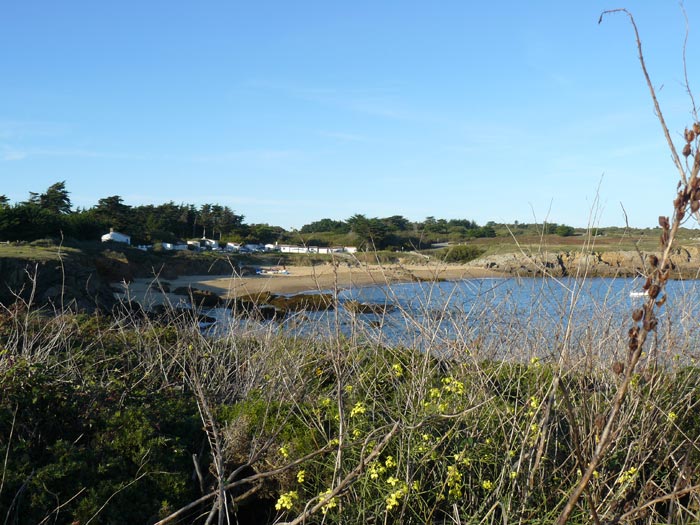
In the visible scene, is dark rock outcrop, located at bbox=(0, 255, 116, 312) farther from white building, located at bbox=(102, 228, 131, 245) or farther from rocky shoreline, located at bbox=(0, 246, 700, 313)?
white building, located at bbox=(102, 228, 131, 245)

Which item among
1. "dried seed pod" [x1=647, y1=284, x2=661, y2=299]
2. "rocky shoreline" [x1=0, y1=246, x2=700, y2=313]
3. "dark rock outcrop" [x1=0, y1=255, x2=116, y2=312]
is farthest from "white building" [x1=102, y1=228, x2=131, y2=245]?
"dried seed pod" [x1=647, y1=284, x2=661, y2=299]

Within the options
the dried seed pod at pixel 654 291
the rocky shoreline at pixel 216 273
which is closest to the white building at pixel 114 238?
the rocky shoreline at pixel 216 273

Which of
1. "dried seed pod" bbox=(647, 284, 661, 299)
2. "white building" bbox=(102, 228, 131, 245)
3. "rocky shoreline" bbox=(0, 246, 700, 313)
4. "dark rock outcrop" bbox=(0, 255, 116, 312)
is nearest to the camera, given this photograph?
"dried seed pod" bbox=(647, 284, 661, 299)

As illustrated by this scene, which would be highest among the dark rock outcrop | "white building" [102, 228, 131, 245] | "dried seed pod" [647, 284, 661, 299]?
"dried seed pod" [647, 284, 661, 299]

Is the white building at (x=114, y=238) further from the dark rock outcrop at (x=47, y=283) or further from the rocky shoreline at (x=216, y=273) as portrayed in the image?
the dark rock outcrop at (x=47, y=283)

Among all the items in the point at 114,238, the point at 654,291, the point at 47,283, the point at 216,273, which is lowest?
the point at 216,273

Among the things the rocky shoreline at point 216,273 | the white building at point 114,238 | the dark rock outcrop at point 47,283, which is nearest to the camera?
the rocky shoreline at point 216,273

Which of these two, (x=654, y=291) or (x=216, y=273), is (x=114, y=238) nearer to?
(x=216, y=273)

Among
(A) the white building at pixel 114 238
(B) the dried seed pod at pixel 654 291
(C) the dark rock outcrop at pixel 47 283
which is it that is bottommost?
(C) the dark rock outcrop at pixel 47 283

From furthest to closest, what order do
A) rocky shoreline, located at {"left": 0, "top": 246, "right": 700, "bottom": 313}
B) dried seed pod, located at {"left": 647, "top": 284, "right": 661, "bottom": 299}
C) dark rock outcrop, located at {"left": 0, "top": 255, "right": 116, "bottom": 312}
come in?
1. dark rock outcrop, located at {"left": 0, "top": 255, "right": 116, "bottom": 312}
2. rocky shoreline, located at {"left": 0, "top": 246, "right": 700, "bottom": 313}
3. dried seed pod, located at {"left": 647, "top": 284, "right": 661, "bottom": 299}

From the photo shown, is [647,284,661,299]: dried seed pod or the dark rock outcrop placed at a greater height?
[647,284,661,299]: dried seed pod

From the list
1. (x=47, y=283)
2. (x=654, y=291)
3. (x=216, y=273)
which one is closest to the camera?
(x=654, y=291)

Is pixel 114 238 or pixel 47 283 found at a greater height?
pixel 114 238

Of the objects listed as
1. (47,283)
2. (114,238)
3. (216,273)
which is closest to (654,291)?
(47,283)
